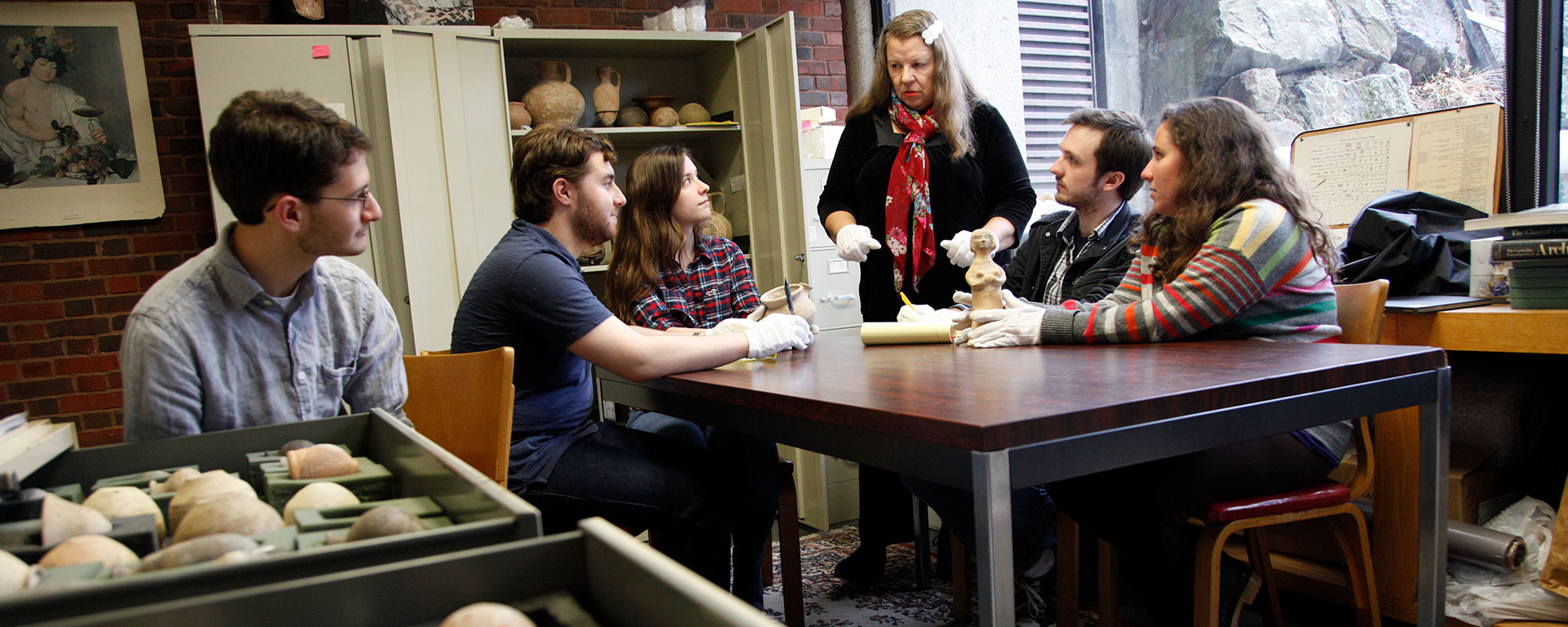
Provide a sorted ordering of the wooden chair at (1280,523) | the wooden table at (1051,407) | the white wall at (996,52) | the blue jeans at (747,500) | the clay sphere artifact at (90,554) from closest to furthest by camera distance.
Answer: the clay sphere artifact at (90,554) → the wooden table at (1051,407) → the wooden chair at (1280,523) → the blue jeans at (747,500) → the white wall at (996,52)

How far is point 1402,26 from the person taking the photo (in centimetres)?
249

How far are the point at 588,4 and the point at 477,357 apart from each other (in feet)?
8.51

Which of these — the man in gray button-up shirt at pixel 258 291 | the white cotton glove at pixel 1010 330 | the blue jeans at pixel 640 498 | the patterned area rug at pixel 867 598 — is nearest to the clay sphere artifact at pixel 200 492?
the man in gray button-up shirt at pixel 258 291

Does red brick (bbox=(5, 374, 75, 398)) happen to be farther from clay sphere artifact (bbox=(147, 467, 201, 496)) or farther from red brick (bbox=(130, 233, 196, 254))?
clay sphere artifact (bbox=(147, 467, 201, 496))

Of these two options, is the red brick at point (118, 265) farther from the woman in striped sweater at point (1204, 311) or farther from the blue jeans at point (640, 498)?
the woman in striped sweater at point (1204, 311)

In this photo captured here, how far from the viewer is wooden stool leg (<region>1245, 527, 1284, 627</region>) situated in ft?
5.65

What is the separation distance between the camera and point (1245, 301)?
5.16 feet

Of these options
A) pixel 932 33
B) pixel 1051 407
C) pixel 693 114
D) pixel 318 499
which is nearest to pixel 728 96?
pixel 693 114

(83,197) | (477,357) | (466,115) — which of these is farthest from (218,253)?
(83,197)

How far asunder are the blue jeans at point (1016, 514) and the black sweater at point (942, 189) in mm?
675

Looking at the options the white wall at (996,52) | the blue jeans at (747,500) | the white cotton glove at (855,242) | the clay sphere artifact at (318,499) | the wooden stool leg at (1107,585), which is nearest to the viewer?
the clay sphere artifact at (318,499)

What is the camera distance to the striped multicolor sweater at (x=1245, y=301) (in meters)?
1.56

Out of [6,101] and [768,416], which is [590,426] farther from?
[6,101]

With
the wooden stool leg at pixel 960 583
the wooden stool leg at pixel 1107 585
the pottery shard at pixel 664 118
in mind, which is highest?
the pottery shard at pixel 664 118
